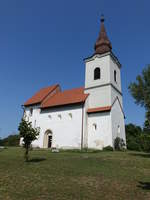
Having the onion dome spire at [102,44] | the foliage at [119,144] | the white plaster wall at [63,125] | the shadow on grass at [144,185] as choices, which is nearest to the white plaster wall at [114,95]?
the white plaster wall at [63,125]

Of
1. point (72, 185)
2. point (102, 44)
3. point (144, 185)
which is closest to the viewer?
A: point (72, 185)

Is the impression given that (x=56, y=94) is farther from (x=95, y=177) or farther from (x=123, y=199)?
(x=123, y=199)

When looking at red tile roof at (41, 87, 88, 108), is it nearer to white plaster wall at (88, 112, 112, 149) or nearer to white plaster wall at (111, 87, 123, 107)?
white plaster wall at (88, 112, 112, 149)

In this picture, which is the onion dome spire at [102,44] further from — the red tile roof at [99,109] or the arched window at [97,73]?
the red tile roof at [99,109]

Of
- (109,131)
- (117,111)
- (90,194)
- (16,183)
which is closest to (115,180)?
(90,194)

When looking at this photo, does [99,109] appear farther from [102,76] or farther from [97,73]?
[97,73]

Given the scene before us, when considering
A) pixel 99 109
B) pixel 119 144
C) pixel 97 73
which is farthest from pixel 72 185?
pixel 97 73

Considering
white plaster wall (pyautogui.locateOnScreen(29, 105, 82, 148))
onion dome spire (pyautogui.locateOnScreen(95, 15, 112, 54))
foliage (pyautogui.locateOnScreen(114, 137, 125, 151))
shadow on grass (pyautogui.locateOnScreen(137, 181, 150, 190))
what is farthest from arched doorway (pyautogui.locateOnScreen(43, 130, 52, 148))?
shadow on grass (pyautogui.locateOnScreen(137, 181, 150, 190))

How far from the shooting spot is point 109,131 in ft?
86.0

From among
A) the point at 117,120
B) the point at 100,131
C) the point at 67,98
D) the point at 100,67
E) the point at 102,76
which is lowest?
the point at 100,131

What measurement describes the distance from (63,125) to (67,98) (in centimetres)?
504

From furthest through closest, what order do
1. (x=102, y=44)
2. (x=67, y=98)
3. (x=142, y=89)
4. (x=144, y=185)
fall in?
1. (x=102, y=44)
2. (x=67, y=98)
3. (x=142, y=89)
4. (x=144, y=185)

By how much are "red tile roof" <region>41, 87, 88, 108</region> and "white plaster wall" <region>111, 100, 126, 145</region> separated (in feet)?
17.0

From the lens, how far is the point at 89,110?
29.0 metres
